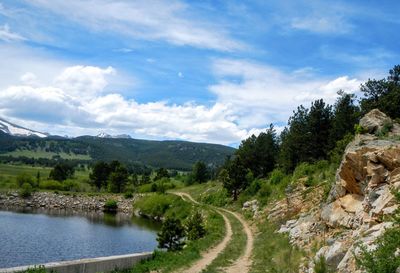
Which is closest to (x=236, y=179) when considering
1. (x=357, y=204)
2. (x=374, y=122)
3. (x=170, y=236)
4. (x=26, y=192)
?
(x=374, y=122)

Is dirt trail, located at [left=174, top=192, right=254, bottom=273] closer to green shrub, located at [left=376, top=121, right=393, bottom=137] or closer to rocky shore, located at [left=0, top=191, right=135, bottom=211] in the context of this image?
green shrub, located at [left=376, top=121, right=393, bottom=137]

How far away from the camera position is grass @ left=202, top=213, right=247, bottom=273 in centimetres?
2251

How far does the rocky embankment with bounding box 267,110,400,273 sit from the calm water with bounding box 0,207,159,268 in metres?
20.7

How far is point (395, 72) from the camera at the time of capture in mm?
49969

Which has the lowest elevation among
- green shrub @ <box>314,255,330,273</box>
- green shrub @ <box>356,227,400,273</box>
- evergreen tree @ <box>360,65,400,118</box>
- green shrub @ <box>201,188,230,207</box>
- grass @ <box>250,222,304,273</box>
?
green shrub @ <box>201,188,230,207</box>

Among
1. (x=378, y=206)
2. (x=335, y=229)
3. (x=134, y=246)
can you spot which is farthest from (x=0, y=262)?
(x=378, y=206)

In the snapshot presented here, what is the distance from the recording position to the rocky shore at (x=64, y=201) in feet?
357

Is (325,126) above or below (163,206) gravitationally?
above

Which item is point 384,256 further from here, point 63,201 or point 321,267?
point 63,201

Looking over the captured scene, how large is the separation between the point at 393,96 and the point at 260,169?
151 ft

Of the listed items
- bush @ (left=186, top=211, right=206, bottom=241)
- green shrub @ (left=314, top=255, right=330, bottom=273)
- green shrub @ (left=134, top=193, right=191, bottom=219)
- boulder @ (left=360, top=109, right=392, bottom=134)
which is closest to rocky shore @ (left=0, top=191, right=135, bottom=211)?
green shrub @ (left=134, top=193, right=191, bottom=219)

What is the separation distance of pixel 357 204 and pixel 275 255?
4932 millimetres

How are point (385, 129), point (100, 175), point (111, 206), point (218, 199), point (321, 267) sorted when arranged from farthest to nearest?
point (100, 175) → point (111, 206) → point (218, 199) → point (385, 129) → point (321, 267)

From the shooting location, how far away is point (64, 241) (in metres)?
49.9
